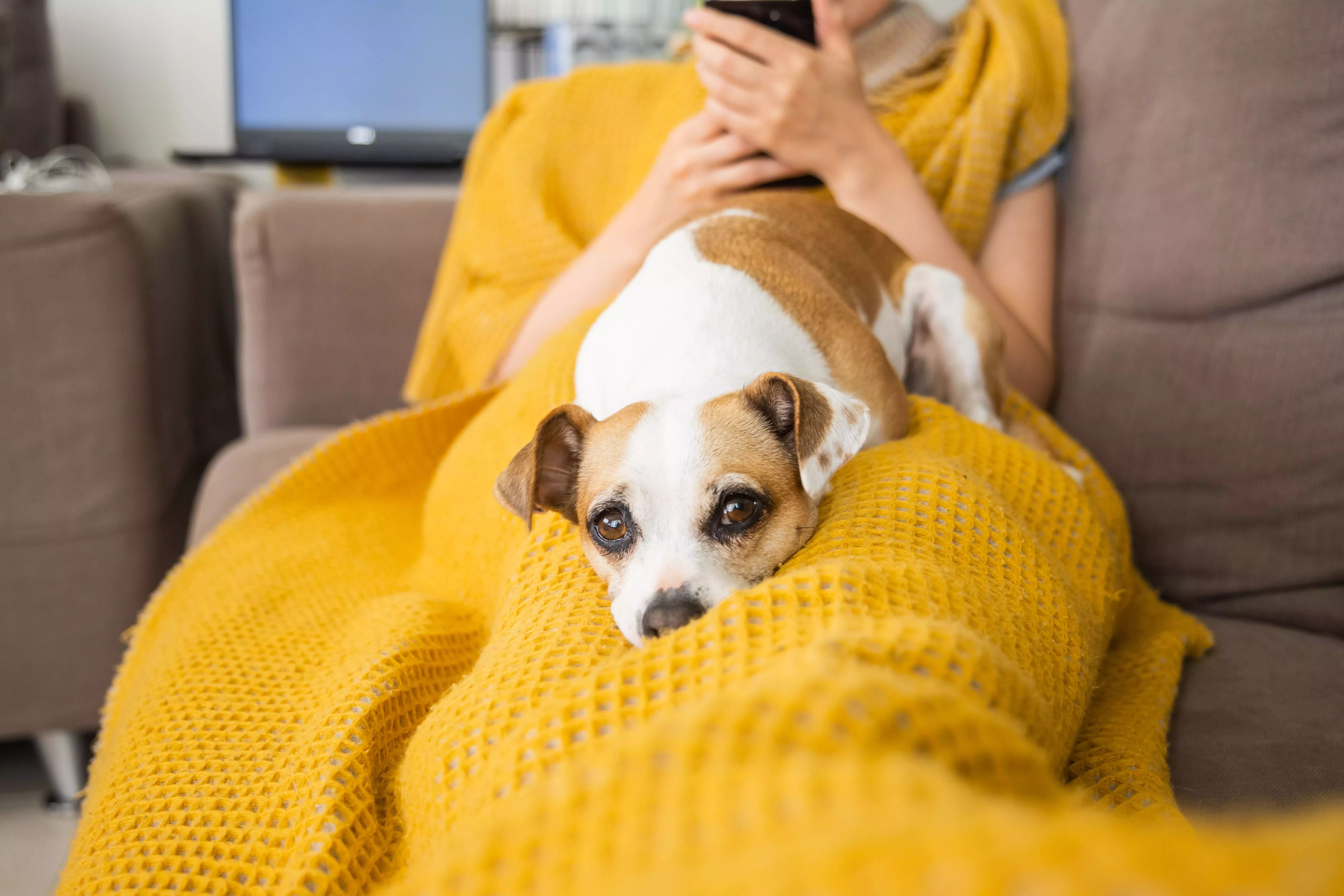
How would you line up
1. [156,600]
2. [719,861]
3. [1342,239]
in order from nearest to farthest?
1. [719,861]
2. [1342,239]
3. [156,600]

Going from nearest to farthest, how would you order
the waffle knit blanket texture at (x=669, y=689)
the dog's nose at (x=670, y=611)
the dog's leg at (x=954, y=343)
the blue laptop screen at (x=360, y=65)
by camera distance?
the waffle knit blanket texture at (x=669, y=689) < the dog's nose at (x=670, y=611) < the dog's leg at (x=954, y=343) < the blue laptop screen at (x=360, y=65)

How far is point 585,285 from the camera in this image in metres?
1.46

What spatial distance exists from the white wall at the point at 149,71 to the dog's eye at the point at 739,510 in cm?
396

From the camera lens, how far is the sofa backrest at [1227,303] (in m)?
1.04

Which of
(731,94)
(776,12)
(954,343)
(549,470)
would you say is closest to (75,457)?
(549,470)

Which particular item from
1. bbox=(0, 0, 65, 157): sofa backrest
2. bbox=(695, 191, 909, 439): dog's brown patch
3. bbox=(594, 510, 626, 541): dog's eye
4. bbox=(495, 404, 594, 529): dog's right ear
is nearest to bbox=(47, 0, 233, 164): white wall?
bbox=(0, 0, 65, 157): sofa backrest

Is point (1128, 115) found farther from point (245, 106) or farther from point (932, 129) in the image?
point (245, 106)

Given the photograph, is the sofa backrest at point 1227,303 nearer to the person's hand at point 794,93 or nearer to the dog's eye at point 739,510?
the person's hand at point 794,93

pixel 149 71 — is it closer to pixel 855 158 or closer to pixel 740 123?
pixel 740 123

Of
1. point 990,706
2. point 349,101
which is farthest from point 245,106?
point 990,706

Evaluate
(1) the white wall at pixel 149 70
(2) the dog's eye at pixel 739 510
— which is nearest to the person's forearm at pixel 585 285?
(2) the dog's eye at pixel 739 510

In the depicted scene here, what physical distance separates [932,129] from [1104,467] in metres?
0.66

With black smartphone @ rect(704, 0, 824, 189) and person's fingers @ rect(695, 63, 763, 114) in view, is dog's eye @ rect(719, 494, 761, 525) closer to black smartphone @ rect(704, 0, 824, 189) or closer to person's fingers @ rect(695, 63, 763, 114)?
person's fingers @ rect(695, 63, 763, 114)

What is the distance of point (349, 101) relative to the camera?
12.2 feet
